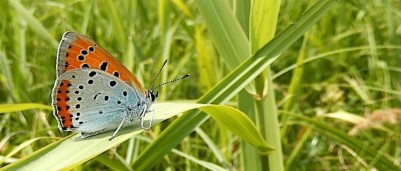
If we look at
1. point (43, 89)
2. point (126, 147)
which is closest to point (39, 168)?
point (126, 147)

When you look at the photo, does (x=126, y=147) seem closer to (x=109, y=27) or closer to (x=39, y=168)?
(x=109, y=27)

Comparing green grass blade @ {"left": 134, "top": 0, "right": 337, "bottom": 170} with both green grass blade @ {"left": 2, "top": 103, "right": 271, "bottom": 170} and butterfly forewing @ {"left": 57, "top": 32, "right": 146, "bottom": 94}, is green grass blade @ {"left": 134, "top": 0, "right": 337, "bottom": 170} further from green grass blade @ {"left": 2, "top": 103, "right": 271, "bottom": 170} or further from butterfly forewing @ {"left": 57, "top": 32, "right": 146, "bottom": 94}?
butterfly forewing @ {"left": 57, "top": 32, "right": 146, "bottom": 94}

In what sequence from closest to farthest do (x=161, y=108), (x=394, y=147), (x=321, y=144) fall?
(x=161, y=108) → (x=394, y=147) → (x=321, y=144)

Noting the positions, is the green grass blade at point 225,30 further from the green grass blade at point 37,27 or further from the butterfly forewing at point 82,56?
the green grass blade at point 37,27

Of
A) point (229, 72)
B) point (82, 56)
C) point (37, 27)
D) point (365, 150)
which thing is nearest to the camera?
point (82, 56)

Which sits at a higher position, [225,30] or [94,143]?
[225,30]

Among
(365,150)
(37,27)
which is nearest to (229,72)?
(365,150)

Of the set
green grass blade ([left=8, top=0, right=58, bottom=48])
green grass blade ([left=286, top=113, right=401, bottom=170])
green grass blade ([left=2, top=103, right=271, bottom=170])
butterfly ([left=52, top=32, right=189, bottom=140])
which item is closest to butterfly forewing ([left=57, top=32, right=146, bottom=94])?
butterfly ([left=52, top=32, right=189, bottom=140])

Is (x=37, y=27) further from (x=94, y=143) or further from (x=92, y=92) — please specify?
(x=94, y=143)
